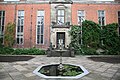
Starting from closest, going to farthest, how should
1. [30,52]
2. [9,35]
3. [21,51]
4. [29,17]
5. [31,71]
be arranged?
[31,71]
[30,52]
[21,51]
[9,35]
[29,17]

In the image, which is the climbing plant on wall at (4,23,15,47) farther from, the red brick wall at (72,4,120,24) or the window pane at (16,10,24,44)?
the red brick wall at (72,4,120,24)

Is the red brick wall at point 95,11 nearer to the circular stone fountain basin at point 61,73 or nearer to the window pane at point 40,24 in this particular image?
the window pane at point 40,24

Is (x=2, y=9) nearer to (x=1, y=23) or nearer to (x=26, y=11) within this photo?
(x=1, y=23)

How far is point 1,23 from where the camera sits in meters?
16.3

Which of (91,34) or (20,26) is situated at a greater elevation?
(20,26)

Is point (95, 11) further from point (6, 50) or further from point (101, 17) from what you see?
point (6, 50)

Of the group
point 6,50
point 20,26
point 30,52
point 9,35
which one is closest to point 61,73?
point 30,52

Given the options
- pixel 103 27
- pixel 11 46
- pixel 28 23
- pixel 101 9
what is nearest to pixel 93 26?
pixel 103 27

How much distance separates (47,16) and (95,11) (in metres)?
6.07

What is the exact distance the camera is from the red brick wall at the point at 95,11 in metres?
16.0

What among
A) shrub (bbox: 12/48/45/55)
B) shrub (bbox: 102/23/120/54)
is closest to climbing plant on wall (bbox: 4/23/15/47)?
shrub (bbox: 12/48/45/55)

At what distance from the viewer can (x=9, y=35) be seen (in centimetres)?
1564

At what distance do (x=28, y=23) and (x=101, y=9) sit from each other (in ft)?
30.8

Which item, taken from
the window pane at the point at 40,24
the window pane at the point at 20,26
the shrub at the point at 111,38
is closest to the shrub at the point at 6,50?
A: the window pane at the point at 20,26
